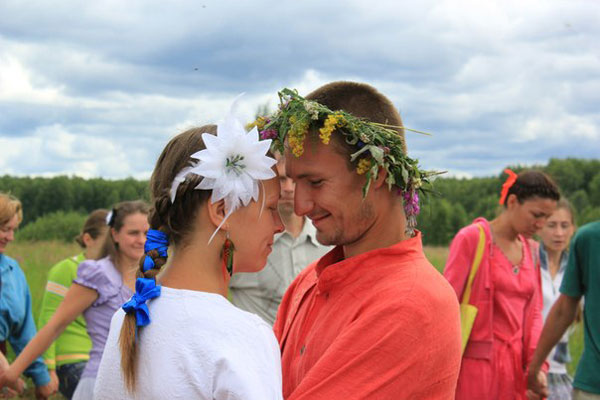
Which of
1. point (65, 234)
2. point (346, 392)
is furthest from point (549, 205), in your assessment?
point (65, 234)

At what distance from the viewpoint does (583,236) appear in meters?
4.82

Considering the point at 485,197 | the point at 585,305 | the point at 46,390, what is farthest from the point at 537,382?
the point at 485,197

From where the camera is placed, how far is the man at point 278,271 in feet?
17.9

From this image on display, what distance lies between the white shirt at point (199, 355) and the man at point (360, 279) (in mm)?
272

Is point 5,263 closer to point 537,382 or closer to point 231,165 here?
point 537,382

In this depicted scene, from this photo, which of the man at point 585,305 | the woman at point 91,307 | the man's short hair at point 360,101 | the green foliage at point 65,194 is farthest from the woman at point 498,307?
the green foliage at point 65,194

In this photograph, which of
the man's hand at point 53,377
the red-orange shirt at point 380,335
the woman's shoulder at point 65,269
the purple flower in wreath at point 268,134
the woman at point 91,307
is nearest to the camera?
the red-orange shirt at point 380,335

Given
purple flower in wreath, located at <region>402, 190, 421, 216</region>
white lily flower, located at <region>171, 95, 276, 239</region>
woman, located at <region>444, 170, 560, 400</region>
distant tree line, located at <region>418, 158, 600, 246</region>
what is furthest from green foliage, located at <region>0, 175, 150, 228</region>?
white lily flower, located at <region>171, 95, 276, 239</region>

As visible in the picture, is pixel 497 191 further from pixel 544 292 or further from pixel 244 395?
pixel 244 395

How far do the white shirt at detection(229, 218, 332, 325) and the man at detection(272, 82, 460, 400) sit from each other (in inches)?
90.1

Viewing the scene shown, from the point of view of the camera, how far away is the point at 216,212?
2.41 metres

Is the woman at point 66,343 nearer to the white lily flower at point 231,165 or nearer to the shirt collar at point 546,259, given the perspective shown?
the shirt collar at point 546,259

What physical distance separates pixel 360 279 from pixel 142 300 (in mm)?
815

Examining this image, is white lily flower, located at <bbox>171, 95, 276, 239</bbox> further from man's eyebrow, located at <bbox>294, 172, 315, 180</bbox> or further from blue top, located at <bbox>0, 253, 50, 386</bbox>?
blue top, located at <bbox>0, 253, 50, 386</bbox>
